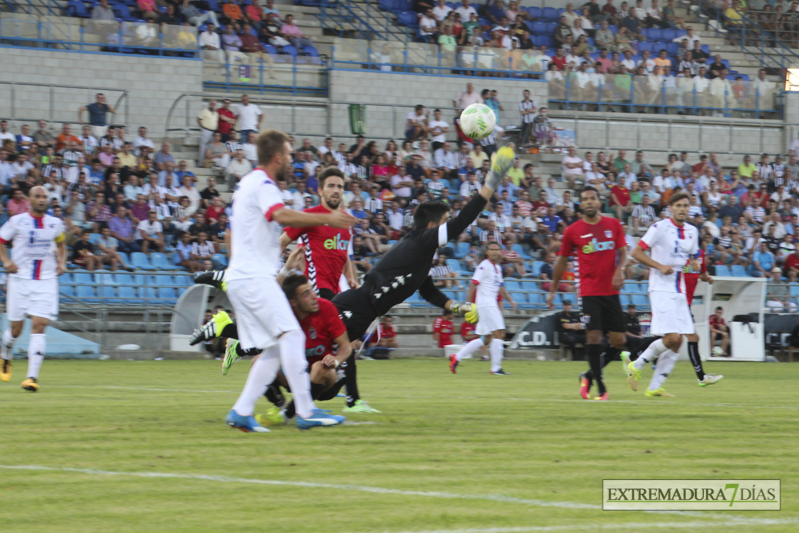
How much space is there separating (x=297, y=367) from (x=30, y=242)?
6441mm

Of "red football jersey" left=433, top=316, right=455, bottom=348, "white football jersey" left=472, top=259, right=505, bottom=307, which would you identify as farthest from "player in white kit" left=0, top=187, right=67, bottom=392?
"red football jersey" left=433, top=316, right=455, bottom=348

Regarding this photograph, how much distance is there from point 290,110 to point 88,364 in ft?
41.2

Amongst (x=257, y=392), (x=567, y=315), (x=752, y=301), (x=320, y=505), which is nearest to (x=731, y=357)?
(x=752, y=301)

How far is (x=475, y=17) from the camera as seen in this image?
108ft

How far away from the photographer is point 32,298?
12.0 meters

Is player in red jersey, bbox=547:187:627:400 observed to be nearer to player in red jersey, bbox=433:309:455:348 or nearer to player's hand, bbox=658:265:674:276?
player's hand, bbox=658:265:674:276

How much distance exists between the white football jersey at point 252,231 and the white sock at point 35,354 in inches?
217

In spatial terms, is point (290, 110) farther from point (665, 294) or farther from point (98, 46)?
point (665, 294)

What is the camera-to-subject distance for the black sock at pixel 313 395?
7762mm

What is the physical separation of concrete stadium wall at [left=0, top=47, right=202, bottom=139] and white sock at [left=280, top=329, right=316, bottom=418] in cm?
2033

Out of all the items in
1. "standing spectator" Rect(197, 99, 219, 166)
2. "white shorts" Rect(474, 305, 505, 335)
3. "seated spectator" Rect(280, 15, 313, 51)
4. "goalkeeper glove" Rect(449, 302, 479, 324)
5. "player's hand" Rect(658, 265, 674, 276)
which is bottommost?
"white shorts" Rect(474, 305, 505, 335)

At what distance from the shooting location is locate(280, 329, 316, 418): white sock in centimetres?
692

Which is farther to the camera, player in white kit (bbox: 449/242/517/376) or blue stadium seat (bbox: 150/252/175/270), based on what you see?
blue stadium seat (bbox: 150/252/175/270)

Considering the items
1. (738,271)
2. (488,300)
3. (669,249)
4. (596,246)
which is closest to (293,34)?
(488,300)
